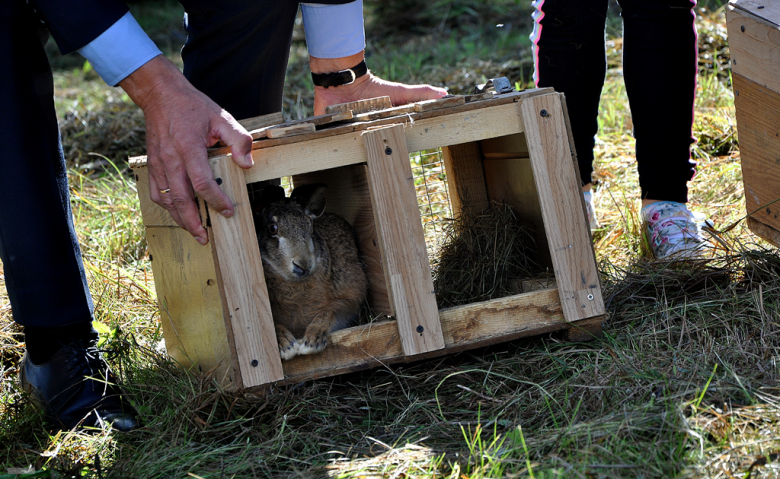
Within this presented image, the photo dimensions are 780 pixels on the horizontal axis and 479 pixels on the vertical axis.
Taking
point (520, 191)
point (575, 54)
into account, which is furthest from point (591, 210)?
point (575, 54)

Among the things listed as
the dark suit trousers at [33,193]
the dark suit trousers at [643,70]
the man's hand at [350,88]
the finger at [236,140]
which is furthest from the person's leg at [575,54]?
the dark suit trousers at [33,193]

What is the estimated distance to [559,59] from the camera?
8.67 ft

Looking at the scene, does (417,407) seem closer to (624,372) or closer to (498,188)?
(624,372)

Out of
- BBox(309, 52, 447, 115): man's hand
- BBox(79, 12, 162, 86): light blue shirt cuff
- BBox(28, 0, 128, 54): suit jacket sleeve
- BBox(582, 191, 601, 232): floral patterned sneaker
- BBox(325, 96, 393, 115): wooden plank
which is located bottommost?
BBox(582, 191, 601, 232): floral patterned sneaker

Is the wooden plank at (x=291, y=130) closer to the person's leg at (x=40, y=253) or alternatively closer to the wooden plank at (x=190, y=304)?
the wooden plank at (x=190, y=304)

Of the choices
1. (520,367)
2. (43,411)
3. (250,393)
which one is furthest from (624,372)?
(43,411)

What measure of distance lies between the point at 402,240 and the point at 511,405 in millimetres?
529

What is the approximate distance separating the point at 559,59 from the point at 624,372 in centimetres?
131

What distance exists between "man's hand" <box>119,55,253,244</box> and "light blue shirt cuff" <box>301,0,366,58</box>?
27.6 inches

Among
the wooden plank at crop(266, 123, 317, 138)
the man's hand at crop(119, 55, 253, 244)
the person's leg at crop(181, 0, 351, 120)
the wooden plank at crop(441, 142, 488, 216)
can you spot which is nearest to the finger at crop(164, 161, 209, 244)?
the man's hand at crop(119, 55, 253, 244)

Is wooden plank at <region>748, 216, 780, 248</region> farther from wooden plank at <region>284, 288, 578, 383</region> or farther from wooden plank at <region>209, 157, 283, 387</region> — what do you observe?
wooden plank at <region>209, 157, 283, 387</region>

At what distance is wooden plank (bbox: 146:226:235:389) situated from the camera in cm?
200

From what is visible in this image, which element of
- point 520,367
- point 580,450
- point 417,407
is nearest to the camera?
point 580,450

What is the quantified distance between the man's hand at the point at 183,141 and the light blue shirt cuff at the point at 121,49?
0.10ft
